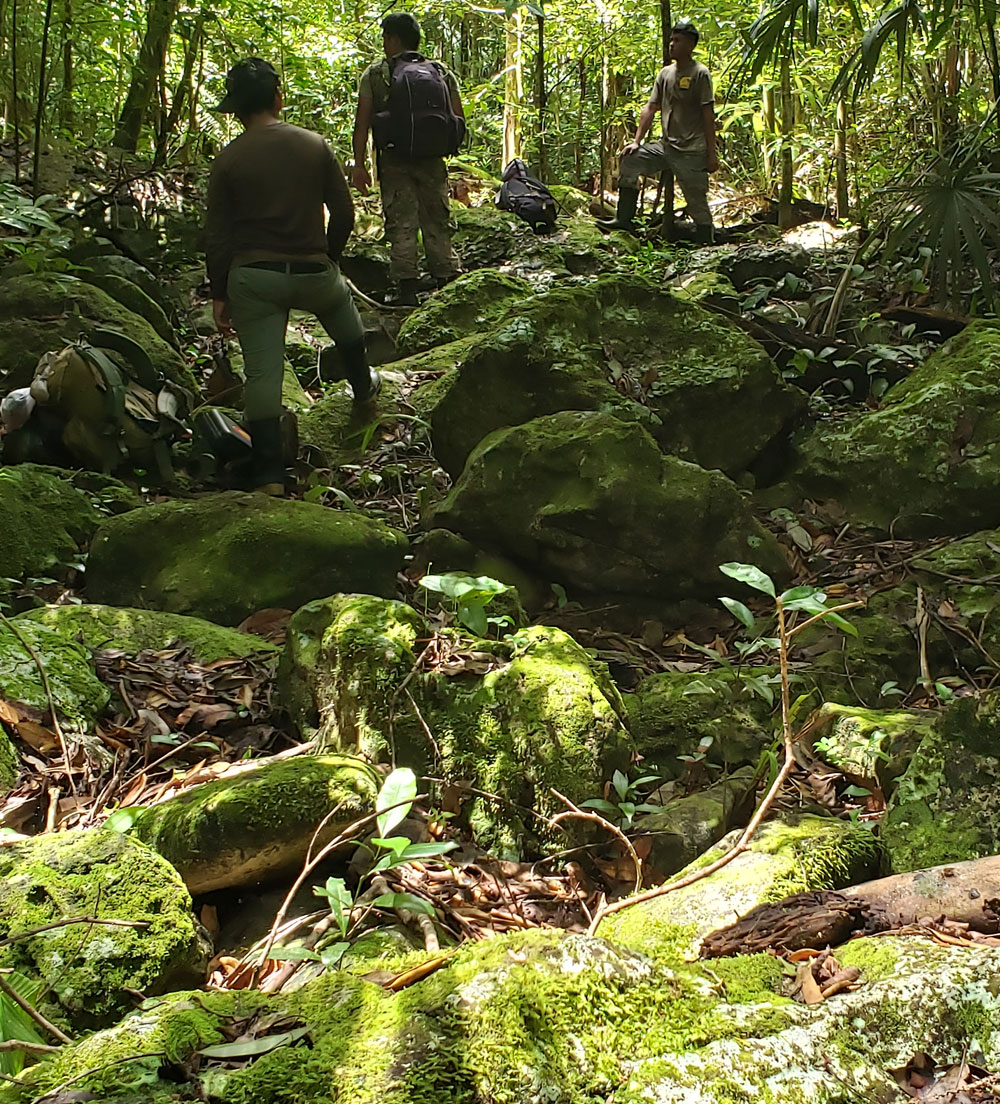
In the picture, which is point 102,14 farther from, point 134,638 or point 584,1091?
point 584,1091

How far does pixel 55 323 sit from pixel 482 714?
165 inches

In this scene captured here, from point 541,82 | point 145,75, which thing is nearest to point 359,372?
point 145,75

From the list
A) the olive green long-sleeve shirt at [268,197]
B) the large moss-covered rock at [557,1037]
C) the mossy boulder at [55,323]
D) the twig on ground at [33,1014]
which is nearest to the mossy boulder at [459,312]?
the mossy boulder at [55,323]

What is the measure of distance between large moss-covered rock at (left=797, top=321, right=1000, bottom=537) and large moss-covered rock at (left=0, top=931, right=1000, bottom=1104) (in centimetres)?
341

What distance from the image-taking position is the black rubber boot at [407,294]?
24.2 feet

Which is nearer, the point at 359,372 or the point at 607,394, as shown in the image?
the point at 607,394

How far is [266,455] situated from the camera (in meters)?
4.76

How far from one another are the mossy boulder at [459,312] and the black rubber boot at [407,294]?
0.43 metres

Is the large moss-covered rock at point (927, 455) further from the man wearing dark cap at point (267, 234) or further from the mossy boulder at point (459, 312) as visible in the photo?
the mossy boulder at point (459, 312)

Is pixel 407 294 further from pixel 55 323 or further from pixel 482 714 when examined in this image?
pixel 482 714

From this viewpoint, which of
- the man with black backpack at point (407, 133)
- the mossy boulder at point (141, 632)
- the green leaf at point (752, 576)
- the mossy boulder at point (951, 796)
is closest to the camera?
the mossy boulder at point (951, 796)

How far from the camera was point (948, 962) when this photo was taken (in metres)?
1.17

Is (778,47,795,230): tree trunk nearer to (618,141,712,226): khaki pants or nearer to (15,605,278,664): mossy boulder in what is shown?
(618,141,712,226): khaki pants

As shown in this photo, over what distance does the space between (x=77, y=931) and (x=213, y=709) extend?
4.42ft
